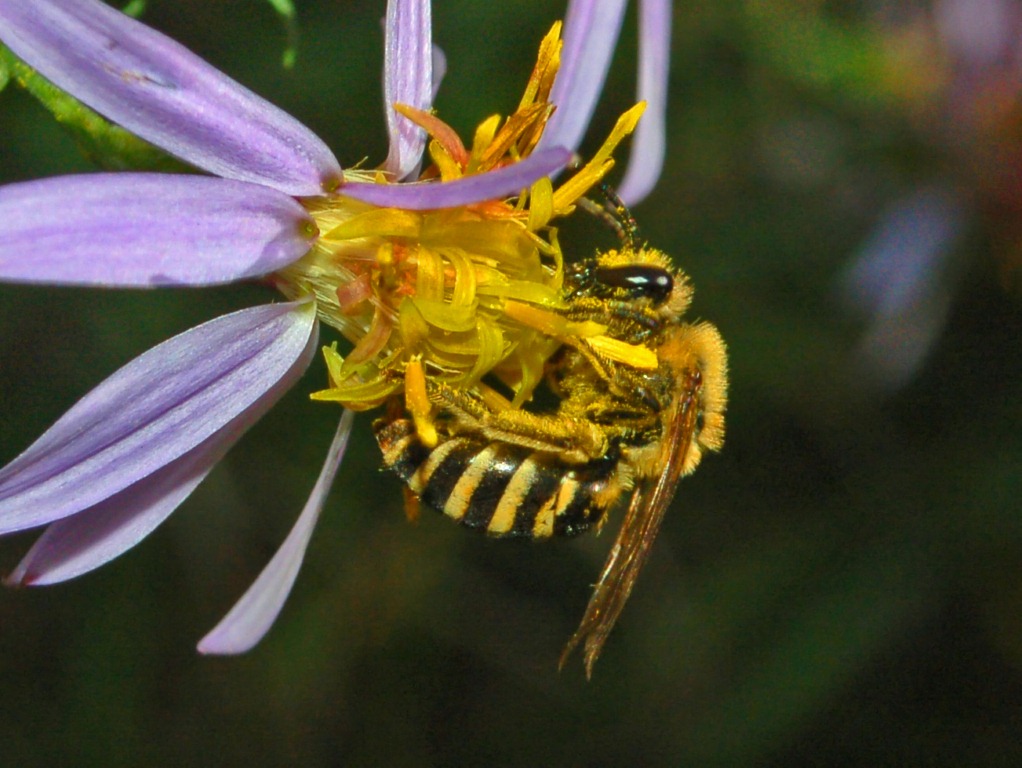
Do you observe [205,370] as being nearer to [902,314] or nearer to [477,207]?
[477,207]

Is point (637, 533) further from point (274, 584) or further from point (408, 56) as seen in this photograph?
point (408, 56)

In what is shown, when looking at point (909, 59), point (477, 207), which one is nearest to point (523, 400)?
point (477, 207)

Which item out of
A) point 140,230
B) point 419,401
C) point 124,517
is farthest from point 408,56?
point 124,517

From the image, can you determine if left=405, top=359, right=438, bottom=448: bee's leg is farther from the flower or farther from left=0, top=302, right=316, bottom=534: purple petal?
left=0, top=302, right=316, bottom=534: purple petal

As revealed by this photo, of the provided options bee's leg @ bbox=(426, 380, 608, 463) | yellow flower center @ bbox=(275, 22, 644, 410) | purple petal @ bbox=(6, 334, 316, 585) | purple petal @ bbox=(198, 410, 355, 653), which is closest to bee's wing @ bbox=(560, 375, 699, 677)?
bee's leg @ bbox=(426, 380, 608, 463)

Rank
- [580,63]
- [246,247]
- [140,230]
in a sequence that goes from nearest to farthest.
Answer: [140,230] < [246,247] < [580,63]

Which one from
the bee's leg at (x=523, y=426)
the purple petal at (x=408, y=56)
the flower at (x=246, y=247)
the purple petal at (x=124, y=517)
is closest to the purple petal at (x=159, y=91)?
the flower at (x=246, y=247)

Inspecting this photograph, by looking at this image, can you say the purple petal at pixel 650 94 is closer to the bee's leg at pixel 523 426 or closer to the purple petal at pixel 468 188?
the bee's leg at pixel 523 426
